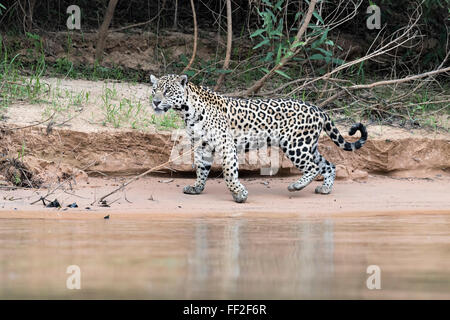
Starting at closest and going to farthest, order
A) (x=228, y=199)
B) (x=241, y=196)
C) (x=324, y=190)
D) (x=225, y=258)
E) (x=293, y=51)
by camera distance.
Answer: (x=225, y=258) → (x=241, y=196) → (x=228, y=199) → (x=324, y=190) → (x=293, y=51)

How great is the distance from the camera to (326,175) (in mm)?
8328

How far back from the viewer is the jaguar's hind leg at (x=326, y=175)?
8.28 metres

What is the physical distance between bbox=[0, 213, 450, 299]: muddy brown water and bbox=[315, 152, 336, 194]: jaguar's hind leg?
1.67 metres

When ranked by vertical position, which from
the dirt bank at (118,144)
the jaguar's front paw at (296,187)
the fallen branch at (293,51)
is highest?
the fallen branch at (293,51)

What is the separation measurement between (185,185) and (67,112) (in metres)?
1.78

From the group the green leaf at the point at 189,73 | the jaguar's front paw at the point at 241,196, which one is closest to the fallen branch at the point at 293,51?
the green leaf at the point at 189,73

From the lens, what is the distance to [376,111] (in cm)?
1030

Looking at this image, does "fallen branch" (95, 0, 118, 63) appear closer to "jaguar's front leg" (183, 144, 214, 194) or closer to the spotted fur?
the spotted fur

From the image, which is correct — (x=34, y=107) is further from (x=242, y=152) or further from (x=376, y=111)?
(x=376, y=111)

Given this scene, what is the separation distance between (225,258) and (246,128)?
3555 mm
